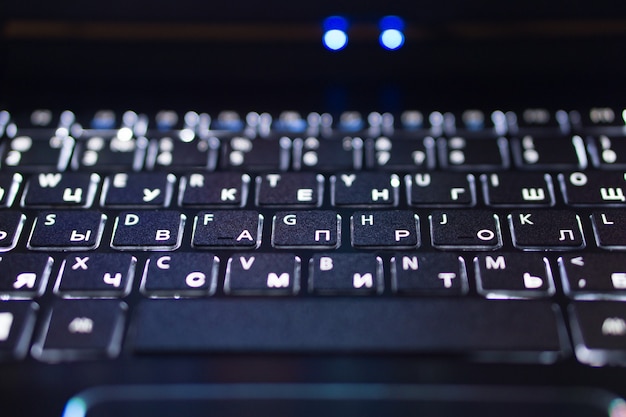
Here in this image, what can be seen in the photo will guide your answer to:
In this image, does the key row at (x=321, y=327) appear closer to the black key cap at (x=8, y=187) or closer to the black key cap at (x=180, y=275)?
the black key cap at (x=180, y=275)

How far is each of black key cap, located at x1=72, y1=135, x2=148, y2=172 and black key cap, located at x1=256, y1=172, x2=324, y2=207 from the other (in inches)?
5.2

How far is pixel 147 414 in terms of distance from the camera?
44cm

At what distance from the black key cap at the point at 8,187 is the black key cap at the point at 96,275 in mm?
104

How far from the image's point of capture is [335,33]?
64 cm

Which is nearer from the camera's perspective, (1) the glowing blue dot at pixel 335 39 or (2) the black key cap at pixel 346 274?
(2) the black key cap at pixel 346 274

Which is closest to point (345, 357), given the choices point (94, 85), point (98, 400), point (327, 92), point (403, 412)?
point (403, 412)

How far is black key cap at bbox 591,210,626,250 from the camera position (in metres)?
0.53

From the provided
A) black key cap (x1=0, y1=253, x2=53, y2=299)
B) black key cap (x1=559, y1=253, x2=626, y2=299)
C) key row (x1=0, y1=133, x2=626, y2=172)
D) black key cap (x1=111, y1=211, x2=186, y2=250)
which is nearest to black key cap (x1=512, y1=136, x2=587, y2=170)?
key row (x1=0, y1=133, x2=626, y2=172)

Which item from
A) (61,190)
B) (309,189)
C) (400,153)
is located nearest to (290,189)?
(309,189)

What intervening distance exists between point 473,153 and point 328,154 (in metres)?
0.15

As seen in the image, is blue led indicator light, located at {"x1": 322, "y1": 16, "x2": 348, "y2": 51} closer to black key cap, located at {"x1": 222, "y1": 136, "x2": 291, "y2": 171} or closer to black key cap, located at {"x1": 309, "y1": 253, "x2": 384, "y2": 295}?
black key cap, located at {"x1": 222, "y1": 136, "x2": 291, "y2": 171}

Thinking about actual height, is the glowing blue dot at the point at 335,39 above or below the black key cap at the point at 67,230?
above

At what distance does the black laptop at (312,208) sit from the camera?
1.50ft

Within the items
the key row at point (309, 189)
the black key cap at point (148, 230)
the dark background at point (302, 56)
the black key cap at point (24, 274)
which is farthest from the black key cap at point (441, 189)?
the black key cap at point (24, 274)
